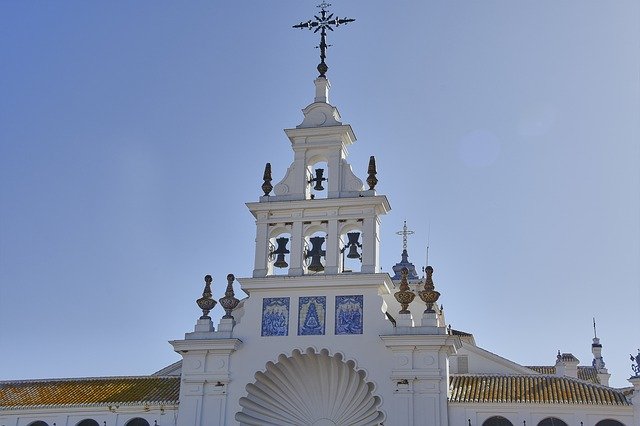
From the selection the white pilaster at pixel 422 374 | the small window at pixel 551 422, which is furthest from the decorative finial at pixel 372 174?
the small window at pixel 551 422

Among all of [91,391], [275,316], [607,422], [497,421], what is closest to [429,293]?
[497,421]

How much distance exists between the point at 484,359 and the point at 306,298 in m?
9.30

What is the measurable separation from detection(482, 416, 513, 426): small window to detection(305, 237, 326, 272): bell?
6455 millimetres

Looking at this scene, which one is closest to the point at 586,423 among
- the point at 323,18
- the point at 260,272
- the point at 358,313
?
the point at 358,313

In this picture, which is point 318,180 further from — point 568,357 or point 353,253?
point 568,357

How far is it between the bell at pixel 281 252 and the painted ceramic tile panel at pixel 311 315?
1.43m

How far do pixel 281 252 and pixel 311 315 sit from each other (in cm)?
234

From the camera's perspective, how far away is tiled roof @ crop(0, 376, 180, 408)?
26.9 meters

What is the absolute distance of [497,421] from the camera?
24.0 m

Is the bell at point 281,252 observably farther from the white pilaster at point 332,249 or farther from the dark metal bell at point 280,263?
the white pilaster at point 332,249

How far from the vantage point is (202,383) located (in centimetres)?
2531

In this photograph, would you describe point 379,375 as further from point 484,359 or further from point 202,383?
point 484,359

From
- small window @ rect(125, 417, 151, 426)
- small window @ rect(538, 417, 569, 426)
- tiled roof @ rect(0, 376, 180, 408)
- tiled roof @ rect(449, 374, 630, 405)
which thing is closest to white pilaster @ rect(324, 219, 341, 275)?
tiled roof @ rect(449, 374, 630, 405)

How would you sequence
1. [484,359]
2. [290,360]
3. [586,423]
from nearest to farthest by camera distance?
[586,423], [290,360], [484,359]
